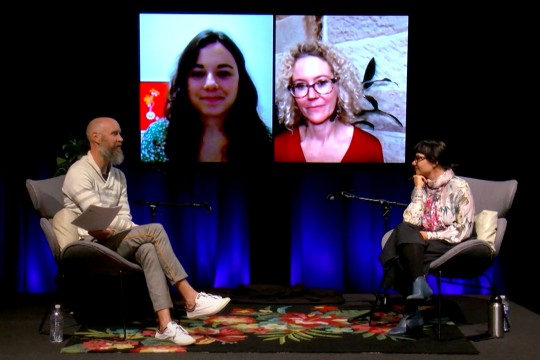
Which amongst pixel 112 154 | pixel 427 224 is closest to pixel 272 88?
pixel 112 154

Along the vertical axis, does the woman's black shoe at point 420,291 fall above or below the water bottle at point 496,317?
above

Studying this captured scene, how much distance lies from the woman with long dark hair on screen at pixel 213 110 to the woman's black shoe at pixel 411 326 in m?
2.20

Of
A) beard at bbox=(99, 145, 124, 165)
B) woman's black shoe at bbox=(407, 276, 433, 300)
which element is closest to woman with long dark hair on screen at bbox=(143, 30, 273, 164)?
beard at bbox=(99, 145, 124, 165)

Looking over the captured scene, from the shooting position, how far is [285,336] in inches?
197

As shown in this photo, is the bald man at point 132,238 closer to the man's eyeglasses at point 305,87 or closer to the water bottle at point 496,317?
the water bottle at point 496,317

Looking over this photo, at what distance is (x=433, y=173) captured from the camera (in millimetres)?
5371

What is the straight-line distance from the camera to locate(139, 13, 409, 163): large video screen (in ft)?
22.0

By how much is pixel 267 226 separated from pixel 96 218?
233cm

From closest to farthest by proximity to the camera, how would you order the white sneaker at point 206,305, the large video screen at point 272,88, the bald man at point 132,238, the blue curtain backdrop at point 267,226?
the bald man at point 132,238, the white sneaker at point 206,305, the large video screen at point 272,88, the blue curtain backdrop at point 267,226

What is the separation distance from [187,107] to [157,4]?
89 centimetres

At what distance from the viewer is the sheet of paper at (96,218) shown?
4715 millimetres

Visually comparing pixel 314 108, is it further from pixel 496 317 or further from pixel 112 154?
pixel 496 317

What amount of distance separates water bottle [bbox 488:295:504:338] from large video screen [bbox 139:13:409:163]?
1953mm

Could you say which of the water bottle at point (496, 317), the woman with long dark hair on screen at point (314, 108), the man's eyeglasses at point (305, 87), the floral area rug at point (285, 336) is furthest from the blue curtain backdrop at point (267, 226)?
the water bottle at point (496, 317)
